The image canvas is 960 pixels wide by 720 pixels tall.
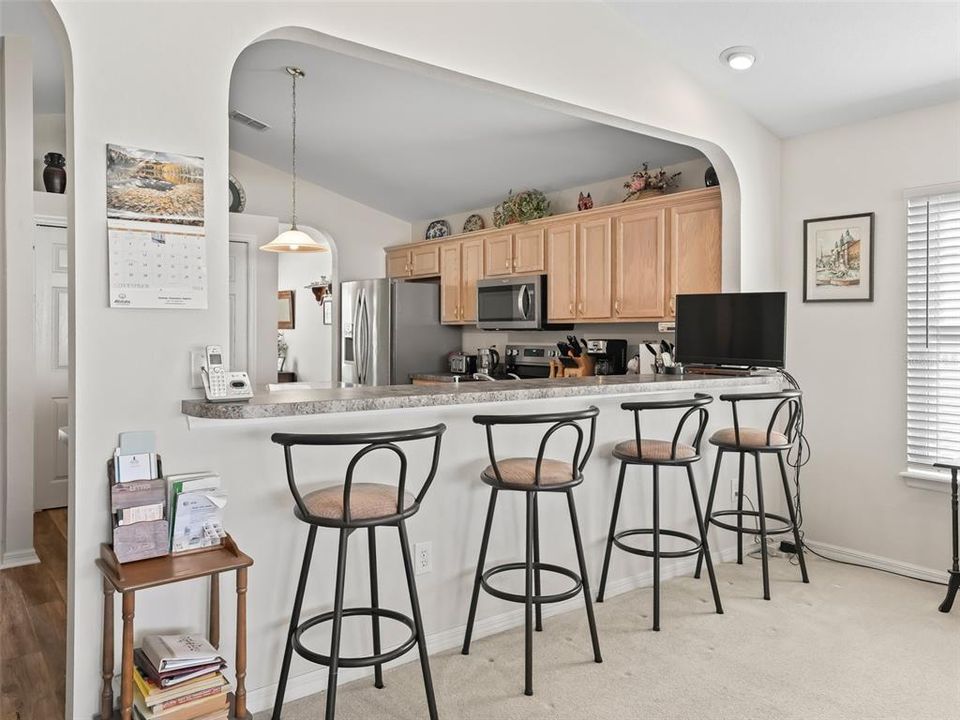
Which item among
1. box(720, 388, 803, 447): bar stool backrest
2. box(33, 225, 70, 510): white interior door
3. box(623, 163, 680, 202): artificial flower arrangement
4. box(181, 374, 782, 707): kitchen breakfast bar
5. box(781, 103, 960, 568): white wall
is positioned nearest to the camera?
box(181, 374, 782, 707): kitchen breakfast bar

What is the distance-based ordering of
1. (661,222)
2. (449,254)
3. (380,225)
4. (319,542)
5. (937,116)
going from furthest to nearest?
(380,225) < (449,254) < (661,222) < (937,116) < (319,542)

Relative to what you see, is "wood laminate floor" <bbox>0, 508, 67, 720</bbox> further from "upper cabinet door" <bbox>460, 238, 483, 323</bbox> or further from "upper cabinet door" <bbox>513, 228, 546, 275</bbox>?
"upper cabinet door" <bbox>513, 228, 546, 275</bbox>

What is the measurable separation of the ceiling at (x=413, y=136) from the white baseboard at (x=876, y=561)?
2572mm

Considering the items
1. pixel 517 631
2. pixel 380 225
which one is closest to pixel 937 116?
pixel 517 631

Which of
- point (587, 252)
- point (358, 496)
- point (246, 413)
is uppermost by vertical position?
point (587, 252)

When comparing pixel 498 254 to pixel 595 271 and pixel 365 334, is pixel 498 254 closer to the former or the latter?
pixel 595 271

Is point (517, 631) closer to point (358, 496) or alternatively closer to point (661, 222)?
point (358, 496)

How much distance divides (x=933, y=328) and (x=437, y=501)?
2787 millimetres

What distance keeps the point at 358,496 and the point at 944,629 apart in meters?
2.68

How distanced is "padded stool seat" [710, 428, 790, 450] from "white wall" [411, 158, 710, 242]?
184 cm

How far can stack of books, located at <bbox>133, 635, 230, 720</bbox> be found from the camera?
1.90m

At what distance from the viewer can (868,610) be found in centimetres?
319

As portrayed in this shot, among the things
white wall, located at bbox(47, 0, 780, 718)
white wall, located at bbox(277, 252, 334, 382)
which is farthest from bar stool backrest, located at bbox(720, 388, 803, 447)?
white wall, located at bbox(277, 252, 334, 382)

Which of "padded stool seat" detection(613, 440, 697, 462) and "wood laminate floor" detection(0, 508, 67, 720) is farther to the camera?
"padded stool seat" detection(613, 440, 697, 462)
